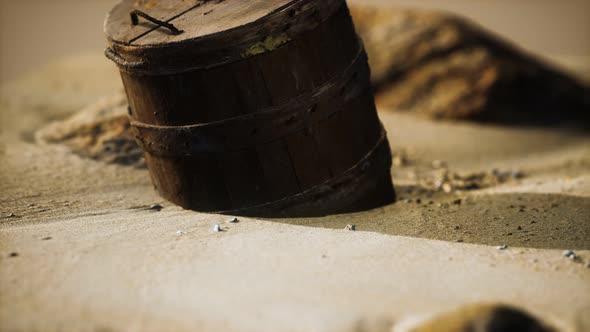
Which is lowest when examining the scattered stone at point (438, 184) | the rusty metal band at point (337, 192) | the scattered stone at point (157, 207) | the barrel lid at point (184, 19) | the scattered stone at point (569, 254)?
the scattered stone at point (438, 184)

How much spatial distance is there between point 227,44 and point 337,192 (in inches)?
42.4

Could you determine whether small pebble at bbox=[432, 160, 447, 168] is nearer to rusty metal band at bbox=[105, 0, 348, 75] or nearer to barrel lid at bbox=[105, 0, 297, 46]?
rusty metal band at bbox=[105, 0, 348, 75]

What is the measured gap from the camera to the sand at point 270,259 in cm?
235

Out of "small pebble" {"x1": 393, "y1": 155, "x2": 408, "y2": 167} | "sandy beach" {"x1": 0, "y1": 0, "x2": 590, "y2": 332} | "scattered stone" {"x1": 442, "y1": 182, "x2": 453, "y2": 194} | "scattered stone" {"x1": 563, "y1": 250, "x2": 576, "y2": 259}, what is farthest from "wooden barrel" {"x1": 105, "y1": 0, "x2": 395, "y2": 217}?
"small pebble" {"x1": 393, "y1": 155, "x2": 408, "y2": 167}

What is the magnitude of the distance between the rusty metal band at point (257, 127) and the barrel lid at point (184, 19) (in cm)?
47

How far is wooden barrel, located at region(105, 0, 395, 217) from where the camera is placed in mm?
3072

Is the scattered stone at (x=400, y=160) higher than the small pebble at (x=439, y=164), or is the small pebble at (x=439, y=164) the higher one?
the scattered stone at (x=400, y=160)

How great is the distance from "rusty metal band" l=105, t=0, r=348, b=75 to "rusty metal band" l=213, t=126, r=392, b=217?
843mm

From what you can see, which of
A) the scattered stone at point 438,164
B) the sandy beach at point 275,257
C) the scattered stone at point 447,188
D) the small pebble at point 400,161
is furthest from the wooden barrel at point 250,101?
the scattered stone at point 438,164

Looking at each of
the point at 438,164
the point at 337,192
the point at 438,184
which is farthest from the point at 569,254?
the point at 438,164

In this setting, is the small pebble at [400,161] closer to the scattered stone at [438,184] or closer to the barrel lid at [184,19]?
the scattered stone at [438,184]

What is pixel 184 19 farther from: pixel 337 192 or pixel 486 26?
pixel 486 26

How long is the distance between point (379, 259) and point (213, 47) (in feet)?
4.32

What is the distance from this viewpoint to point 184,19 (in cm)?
328
